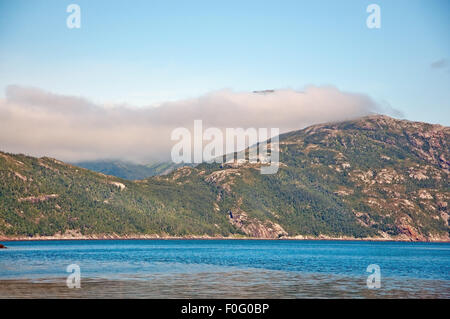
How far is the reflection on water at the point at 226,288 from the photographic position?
270ft

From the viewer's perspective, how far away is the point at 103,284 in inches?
3728

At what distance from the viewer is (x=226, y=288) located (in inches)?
3590

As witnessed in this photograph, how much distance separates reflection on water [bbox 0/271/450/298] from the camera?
8244 centimetres
